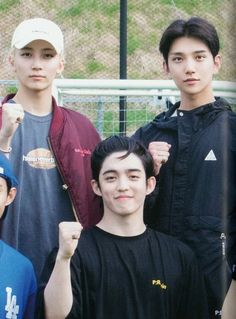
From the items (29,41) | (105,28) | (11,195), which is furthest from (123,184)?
(105,28)

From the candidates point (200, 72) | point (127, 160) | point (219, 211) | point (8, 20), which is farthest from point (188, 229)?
point (8, 20)

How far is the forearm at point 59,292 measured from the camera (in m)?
1.88

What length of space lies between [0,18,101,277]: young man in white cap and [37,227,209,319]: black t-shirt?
158 mm

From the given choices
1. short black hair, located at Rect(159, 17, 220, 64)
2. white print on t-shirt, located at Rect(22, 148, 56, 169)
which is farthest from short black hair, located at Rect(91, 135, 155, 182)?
short black hair, located at Rect(159, 17, 220, 64)

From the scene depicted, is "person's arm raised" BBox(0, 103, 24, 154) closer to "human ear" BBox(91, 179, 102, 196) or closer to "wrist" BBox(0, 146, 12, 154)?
"wrist" BBox(0, 146, 12, 154)

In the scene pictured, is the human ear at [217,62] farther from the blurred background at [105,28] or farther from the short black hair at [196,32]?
the blurred background at [105,28]

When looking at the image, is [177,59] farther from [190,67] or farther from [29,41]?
[29,41]

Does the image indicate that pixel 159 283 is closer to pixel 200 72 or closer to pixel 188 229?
pixel 188 229

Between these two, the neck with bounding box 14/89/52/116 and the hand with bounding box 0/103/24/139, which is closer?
the hand with bounding box 0/103/24/139

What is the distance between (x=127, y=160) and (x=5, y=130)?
1.09 feet

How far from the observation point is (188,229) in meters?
2.15

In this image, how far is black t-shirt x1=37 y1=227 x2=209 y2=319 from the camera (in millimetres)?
1981

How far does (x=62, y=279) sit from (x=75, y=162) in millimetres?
425

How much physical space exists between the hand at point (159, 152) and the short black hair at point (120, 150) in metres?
0.02
